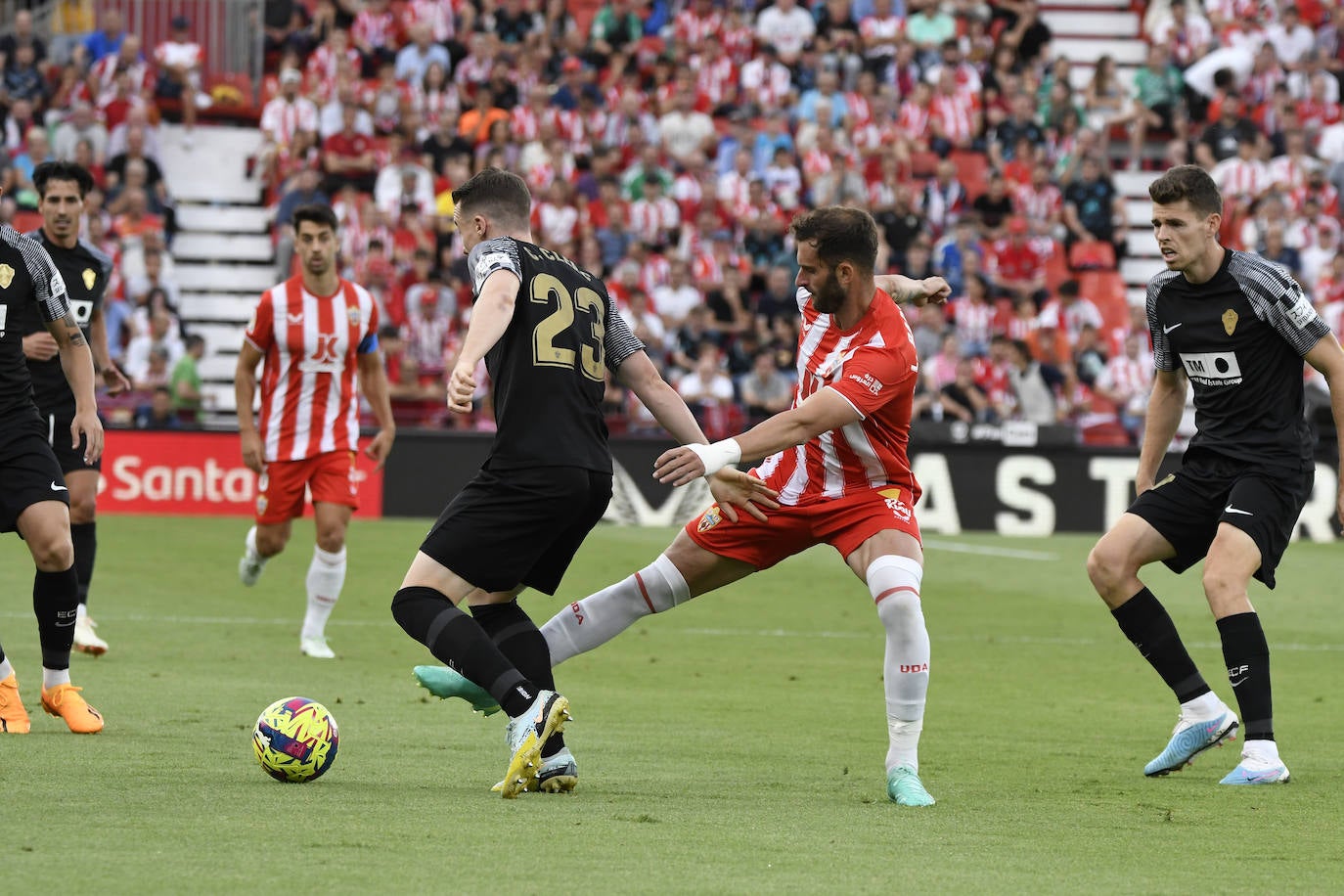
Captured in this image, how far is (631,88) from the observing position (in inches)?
1042

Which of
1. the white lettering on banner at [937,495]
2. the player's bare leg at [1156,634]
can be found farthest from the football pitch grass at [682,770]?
the white lettering on banner at [937,495]

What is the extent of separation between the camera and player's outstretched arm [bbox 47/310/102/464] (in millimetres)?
8016

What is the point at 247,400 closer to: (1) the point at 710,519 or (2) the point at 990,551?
(1) the point at 710,519

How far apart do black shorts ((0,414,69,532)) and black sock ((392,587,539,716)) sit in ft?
6.65

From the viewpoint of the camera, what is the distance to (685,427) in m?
6.72

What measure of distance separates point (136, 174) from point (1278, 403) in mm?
19187

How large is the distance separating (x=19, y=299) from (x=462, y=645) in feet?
9.10

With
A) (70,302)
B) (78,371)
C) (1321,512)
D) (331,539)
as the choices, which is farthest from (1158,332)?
(1321,512)

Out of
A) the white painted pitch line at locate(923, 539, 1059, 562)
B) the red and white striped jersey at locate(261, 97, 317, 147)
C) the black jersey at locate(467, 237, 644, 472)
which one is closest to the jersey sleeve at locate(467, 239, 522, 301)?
the black jersey at locate(467, 237, 644, 472)

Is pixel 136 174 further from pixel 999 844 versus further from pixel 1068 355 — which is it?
pixel 999 844

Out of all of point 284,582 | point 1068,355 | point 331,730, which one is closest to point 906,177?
point 1068,355

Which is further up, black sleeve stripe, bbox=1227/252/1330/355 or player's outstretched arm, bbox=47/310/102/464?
black sleeve stripe, bbox=1227/252/1330/355

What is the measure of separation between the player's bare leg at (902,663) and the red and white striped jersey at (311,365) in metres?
5.38

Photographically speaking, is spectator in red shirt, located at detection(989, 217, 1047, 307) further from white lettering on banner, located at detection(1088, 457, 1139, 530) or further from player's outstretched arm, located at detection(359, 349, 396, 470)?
player's outstretched arm, located at detection(359, 349, 396, 470)
